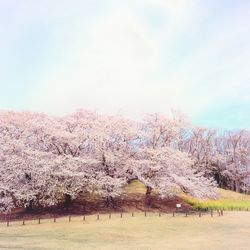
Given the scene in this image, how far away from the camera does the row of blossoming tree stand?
4109 cm

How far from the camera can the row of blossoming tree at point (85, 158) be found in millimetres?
→ 41094

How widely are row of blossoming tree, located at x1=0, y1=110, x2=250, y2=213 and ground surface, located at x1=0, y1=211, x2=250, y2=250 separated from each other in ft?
13.2

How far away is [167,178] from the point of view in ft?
146

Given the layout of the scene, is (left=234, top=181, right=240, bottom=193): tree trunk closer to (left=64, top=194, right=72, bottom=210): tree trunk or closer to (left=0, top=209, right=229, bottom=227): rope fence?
(left=0, top=209, right=229, bottom=227): rope fence

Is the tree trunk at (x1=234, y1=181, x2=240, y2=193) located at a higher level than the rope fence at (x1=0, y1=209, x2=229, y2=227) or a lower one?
higher

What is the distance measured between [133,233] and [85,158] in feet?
48.3

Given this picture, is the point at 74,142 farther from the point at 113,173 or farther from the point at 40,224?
the point at 40,224

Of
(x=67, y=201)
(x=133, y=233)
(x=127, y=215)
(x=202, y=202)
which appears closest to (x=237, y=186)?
(x=202, y=202)

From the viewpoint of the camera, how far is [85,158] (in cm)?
4288

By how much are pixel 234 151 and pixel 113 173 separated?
38468 millimetres

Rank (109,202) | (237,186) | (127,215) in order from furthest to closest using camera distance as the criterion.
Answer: (237,186)
(109,202)
(127,215)

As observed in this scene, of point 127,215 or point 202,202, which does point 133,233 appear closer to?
point 127,215

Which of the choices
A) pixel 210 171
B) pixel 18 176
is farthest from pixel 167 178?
pixel 210 171

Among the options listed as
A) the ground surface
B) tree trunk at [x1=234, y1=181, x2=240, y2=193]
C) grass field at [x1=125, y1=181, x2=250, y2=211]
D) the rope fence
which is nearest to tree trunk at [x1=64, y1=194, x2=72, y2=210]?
the rope fence
